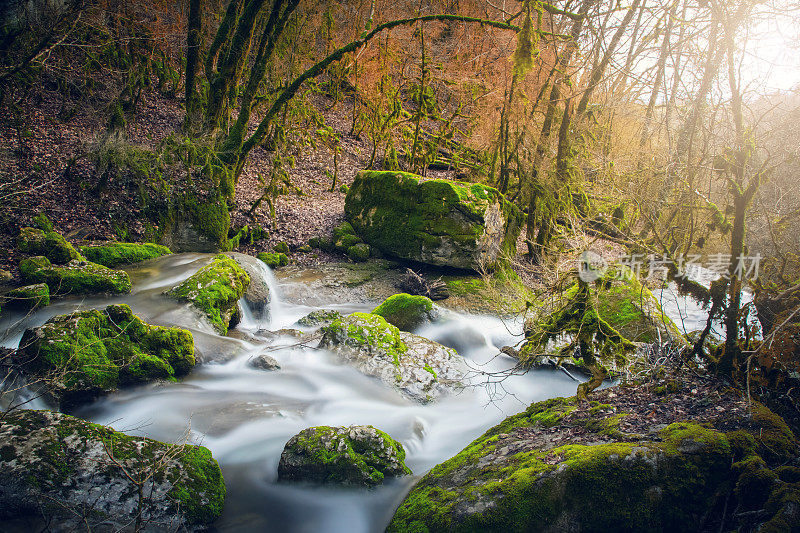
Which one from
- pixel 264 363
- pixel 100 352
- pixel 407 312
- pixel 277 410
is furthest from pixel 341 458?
pixel 407 312

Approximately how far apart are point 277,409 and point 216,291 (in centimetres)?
299

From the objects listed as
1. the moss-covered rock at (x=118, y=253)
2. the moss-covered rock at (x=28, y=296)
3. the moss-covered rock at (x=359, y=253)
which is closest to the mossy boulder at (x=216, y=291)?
the moss-covered rock at (x=28, y=296)

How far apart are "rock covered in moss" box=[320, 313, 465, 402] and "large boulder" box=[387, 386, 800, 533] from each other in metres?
2.64

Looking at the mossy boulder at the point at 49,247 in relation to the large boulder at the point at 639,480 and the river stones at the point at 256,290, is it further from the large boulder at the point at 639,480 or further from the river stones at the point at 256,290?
the large boulder at the point at 639,480

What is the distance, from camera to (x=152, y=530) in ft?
10.8

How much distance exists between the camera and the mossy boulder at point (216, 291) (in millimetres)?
7271

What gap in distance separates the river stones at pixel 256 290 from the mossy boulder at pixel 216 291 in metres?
0.35

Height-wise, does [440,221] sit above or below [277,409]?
above

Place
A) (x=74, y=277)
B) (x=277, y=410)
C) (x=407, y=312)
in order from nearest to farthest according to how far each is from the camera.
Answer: (x=277, y=410) < (x=74, y=277) < (x=407, y=312)

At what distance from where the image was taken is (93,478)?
3.37 metres

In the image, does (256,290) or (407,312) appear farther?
(256,290)

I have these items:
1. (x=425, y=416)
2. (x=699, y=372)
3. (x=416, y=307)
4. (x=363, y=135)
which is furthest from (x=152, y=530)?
(x=363, y=135)

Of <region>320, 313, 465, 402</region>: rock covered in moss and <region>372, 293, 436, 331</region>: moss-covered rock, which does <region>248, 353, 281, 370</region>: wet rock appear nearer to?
<region>320, 313, 465, 402</region>: rock covered in moss

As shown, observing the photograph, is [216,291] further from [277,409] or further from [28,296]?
[277,409]
